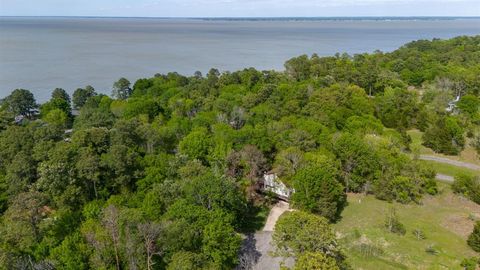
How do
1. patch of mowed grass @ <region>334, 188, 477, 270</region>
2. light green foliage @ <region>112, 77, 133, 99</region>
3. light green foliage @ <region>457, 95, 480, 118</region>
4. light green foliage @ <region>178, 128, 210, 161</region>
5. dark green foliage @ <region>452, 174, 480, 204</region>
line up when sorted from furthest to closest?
light green foliage @ <region>112, 77, 133, 99</region> < light green foliage @ <region>457, 95, 480, 118</region> < light green foliage @ <region>178, 128, 210, 161</region> < dark green foliage @ <region>452, 174, 480, 204</region> < patch of mowed grass @ <region>334, 188, 477, 270</region>

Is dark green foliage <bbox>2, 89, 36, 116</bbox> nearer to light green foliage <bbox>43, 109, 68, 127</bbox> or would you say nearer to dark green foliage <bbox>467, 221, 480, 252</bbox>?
light green foliage <bbox>43, 109, 68, 127</bbox>

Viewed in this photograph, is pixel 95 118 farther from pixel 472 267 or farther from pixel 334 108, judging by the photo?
pixel 472 267

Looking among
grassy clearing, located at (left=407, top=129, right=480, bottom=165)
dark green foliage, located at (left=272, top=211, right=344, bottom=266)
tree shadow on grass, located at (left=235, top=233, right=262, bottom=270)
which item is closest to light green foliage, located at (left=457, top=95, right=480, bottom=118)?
grassy clearing, located at (left=407, top=129, right=480, bottom=165)

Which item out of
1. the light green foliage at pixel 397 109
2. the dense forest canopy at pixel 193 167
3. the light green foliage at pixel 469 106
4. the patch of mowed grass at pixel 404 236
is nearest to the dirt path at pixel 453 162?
the dense forest canopy at pixel 193 167

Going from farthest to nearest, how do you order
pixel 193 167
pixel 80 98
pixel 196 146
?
pixel 80 98, pixel 196 146, pixel 193 167

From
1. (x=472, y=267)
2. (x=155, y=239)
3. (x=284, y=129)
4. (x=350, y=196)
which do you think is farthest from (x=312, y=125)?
(x=155, y=239)

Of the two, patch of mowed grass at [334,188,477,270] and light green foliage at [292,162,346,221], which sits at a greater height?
light green foliage at [292,162,346,221]

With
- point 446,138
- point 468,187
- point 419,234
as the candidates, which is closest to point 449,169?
point 446,138

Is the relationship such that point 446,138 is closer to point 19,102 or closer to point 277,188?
point 277,188
